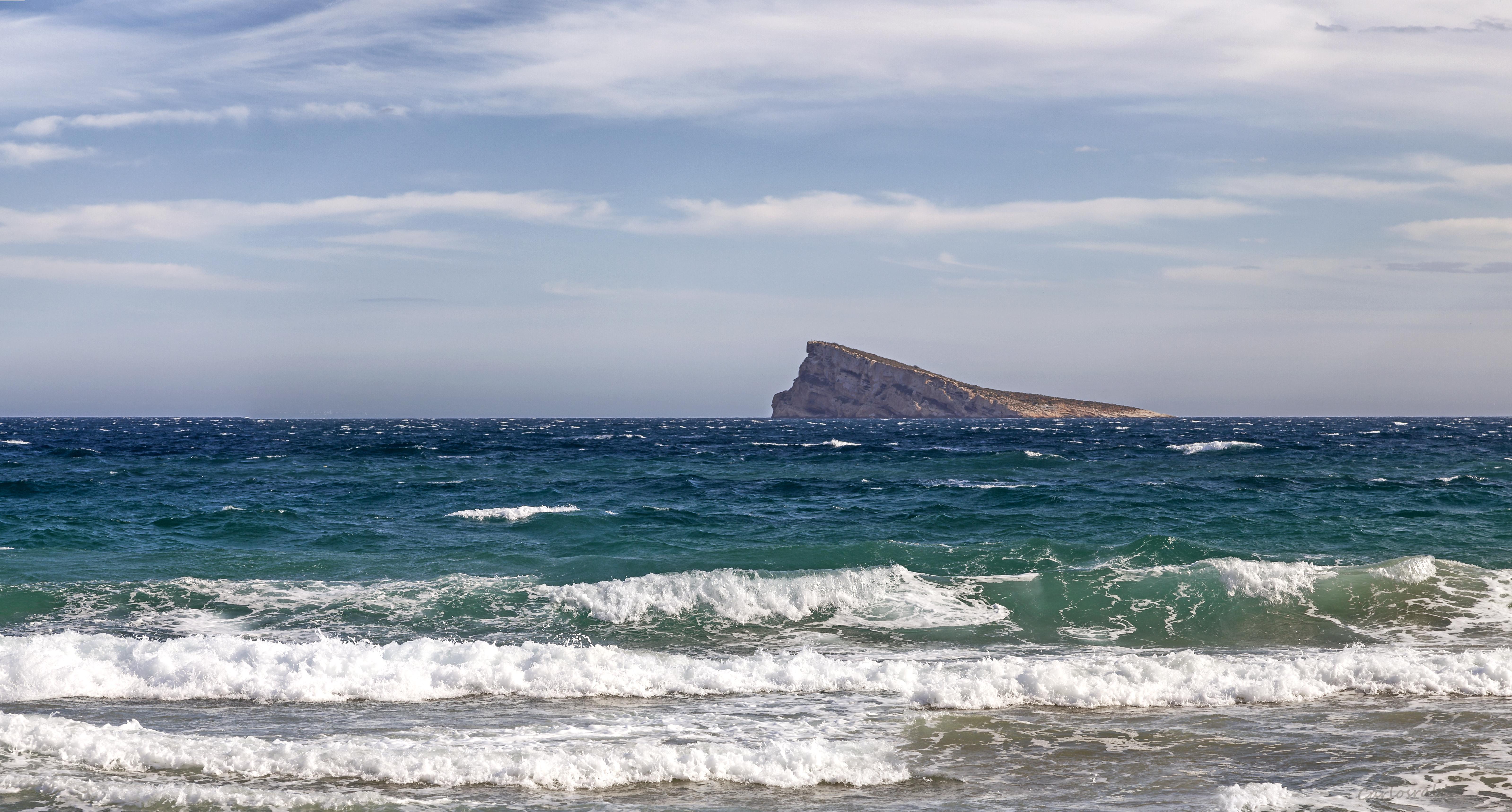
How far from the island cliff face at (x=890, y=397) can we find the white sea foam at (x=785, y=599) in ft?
513

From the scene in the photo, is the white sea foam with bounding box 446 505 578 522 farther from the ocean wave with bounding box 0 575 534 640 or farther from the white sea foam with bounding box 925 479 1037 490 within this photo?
the white sea foam with bounding box 925 479 1037 490

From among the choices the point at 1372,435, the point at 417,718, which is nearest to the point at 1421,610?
the point at 417,718

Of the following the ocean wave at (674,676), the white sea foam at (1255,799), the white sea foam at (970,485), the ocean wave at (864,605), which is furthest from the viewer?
the white sea foam at (970,485)

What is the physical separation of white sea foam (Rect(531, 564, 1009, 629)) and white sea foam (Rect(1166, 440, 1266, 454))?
116 feet

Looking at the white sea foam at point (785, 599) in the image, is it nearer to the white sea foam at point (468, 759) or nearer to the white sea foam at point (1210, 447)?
the white sea foam at point (468, 759)

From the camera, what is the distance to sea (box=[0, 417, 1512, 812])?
7059mm

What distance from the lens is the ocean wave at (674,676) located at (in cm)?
923

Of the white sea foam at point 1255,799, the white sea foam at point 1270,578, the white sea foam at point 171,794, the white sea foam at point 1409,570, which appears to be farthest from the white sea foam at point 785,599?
the white sea foam at point 171,794

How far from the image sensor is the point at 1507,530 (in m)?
A: 19.2

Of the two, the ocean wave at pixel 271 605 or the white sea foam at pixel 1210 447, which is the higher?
the white sea foam at pixel 1210 447

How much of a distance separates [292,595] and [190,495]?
15219 millimetres

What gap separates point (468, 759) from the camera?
284 inches

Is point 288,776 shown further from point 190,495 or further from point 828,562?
point 190,495

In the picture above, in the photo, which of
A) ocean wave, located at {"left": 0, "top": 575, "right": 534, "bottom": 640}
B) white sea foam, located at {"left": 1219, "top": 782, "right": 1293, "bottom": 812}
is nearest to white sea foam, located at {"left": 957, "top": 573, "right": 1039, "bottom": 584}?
ocean wave, located at {"left": 0, "top": 575, "right": 534, "bottom": 640}
